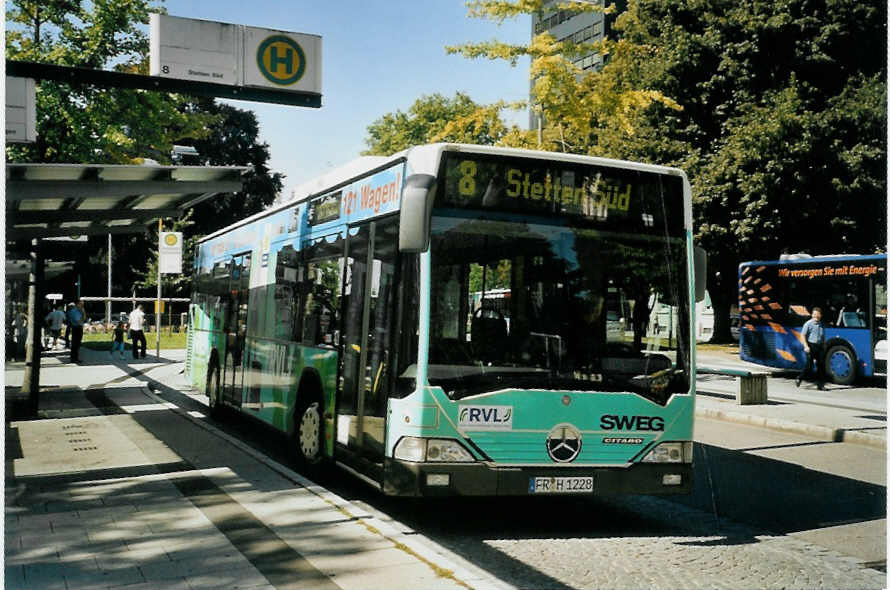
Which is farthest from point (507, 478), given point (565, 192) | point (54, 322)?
point (54, 322)

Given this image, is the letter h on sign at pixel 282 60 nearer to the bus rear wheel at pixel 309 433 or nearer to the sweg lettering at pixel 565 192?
the bus rear wheel at pixel 309 433

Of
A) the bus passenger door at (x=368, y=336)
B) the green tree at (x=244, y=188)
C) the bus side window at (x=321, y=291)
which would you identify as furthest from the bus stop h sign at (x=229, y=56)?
the green tree at (x=244, y=188)

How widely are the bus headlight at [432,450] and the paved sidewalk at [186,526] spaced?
1.75 ft

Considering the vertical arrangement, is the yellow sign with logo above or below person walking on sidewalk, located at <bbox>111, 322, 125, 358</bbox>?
above

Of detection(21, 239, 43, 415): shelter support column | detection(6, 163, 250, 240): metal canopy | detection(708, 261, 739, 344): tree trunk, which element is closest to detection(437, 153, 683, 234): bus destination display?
detection(6, 163, 250, 240): metal canopy

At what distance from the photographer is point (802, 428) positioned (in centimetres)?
1312

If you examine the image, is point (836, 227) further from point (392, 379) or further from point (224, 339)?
point (392, 379)

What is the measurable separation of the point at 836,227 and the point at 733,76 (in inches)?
239

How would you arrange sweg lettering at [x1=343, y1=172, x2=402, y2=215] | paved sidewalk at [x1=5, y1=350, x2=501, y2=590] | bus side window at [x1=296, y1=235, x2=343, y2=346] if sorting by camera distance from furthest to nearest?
bus side window at [x1=296, y1=235, x2=343, y2=346]
sweg lettering at [x1=343, y1=172, x2=402, y2=215]
paved sidewalk at [x1=5, y1=350, x2=501, y2=590]

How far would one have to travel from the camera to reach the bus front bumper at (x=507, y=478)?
6.45 meters

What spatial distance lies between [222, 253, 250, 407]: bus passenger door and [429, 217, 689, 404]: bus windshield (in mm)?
6000

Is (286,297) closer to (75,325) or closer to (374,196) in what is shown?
(374,196)

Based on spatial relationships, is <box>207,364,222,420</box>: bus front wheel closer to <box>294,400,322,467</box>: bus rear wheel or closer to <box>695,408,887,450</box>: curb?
<box>294,400,322,467</box>: bus rear wheel

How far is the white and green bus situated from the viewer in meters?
6.53
